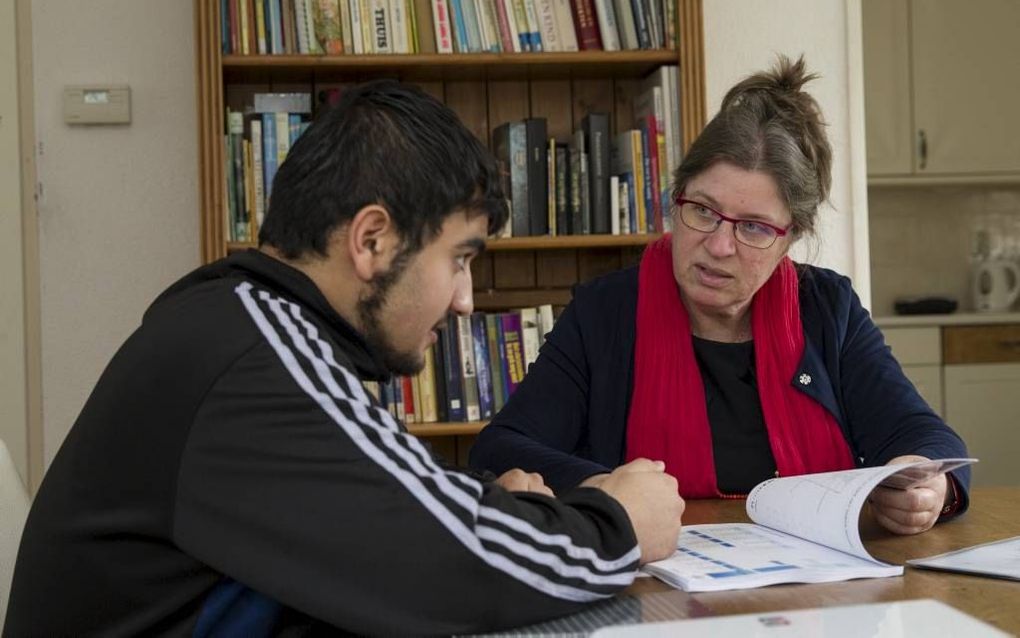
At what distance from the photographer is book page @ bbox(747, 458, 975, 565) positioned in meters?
1.30

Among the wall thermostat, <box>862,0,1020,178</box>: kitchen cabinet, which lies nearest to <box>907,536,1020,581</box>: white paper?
the wall thermostat

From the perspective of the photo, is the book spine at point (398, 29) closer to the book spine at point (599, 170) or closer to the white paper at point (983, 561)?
the book spine at point (599, 170)

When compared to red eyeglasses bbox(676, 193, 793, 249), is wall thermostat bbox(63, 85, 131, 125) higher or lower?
higher

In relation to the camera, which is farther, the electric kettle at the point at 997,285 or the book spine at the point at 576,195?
the electric kettle at the point at 997,285

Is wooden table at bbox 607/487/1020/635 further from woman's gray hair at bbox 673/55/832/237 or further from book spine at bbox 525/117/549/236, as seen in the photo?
book spine at bbox 525/117/549/236

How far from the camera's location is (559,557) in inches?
41.0

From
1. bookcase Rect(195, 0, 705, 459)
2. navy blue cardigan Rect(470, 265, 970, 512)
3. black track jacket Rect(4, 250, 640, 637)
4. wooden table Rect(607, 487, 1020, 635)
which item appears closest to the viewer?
black track jacket Rect(4, 250, 640, 637)

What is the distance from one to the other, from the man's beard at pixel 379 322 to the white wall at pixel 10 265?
2.05 m

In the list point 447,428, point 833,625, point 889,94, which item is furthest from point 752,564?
point 889,94

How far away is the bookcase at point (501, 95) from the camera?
110 inches

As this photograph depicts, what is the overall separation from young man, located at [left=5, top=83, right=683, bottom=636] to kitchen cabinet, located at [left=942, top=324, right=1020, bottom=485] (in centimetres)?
386

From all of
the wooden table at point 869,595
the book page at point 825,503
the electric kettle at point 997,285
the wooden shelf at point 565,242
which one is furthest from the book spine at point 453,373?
the electric kettle at point 997,285

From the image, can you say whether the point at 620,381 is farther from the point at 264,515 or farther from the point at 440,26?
the point at 440,26

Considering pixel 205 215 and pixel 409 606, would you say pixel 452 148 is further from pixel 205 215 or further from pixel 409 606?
pixel 205 215
